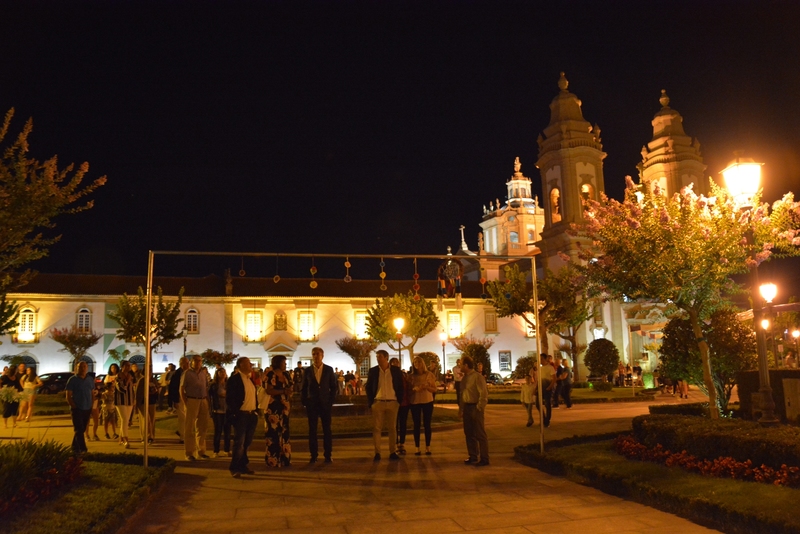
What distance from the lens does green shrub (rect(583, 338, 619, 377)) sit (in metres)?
39.2

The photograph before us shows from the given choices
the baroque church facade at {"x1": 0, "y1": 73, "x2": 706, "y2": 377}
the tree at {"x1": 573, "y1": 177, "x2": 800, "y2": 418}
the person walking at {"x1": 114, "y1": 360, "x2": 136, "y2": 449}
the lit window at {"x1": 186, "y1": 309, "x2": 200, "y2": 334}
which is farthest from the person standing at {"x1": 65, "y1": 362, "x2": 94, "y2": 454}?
the lit window at {"x1": 186, "y1": 309, "x2": 200, "y2": 334}

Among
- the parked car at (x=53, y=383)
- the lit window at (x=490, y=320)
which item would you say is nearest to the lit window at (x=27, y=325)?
the parked car at (x=53, y=383)

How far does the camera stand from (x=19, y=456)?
764 cm

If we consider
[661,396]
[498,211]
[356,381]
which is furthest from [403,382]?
[498,211]

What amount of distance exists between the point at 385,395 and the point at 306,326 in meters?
42.7

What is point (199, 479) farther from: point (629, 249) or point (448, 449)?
point (629, 249)

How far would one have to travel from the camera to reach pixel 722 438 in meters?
9.03

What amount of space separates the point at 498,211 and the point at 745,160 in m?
82.0

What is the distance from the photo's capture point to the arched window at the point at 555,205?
49.3 meters

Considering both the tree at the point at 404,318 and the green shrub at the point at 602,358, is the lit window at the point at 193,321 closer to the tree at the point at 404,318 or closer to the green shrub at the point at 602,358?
the tree at the point at 404,318

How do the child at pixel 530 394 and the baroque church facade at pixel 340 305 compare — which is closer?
the child at pixel 530 394

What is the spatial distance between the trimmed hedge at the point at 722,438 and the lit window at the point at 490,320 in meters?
46.2

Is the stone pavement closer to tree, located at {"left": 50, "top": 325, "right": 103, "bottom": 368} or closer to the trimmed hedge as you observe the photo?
the trimmed hedge

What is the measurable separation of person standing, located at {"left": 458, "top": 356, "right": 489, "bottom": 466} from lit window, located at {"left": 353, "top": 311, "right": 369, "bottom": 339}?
142ft
